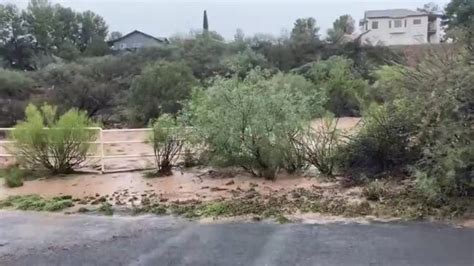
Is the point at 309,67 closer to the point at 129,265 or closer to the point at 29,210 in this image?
the point at 29,210

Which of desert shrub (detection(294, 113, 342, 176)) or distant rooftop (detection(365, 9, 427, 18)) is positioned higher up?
distant rooftop (detection(365, 9, 427, 18))

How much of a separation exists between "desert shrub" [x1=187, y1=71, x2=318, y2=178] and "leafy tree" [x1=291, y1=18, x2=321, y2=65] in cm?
2328

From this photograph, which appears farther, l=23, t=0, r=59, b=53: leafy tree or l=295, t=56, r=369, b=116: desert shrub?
l=23, t=0, r=59, b=53: leafy tree

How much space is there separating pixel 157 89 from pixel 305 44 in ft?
43.9

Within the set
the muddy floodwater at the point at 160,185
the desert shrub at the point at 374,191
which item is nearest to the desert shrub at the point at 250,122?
the muddy floodwater at the point at 160,185

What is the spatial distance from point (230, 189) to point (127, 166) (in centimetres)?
329

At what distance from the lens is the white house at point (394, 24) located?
125 feet

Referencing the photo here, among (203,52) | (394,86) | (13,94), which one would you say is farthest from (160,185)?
(203,52)

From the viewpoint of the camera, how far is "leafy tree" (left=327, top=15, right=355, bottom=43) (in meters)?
35.9

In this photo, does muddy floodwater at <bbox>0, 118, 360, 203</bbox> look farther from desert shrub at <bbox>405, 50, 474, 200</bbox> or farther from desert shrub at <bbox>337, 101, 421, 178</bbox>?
desert shrub at <bbox>405, 50, 474, 200</bbox>

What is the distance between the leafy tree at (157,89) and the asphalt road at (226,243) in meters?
16.1

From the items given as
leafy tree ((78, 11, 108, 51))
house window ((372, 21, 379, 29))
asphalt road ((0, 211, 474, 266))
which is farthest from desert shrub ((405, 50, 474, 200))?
house window ((372, 21, 379, 29))

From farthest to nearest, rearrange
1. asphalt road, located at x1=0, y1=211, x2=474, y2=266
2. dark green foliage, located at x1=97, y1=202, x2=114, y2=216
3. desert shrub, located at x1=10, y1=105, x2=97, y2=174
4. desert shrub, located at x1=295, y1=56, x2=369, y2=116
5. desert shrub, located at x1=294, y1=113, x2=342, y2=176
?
1. desert shrub, located at x1=295, y1=56, x2=369, y2=116
2. desert shrub, located at x1=10, y1=105, x2=97, y2=174
3. desert shrub, located at x1=294, y1=113, x2=342, y2=176
4. dark green foliage, located at x1=97, y1=202, x2=114, y2=216
5. asphalt road, located at x1=0, y1=211, x2=474, y2=266

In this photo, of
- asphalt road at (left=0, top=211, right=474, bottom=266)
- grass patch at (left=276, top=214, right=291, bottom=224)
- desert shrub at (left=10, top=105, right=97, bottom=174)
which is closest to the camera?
asphalt road at (left=0, top=211, right=474, bottom=266)
